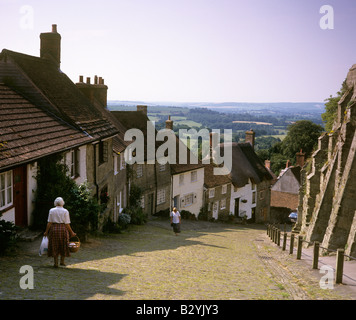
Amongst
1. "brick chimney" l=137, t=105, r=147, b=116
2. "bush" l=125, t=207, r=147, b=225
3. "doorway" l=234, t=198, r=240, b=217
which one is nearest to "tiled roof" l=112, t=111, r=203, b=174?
"brick chimney" l=137, t=105, r=147, b=116

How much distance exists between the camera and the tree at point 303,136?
2687 inches

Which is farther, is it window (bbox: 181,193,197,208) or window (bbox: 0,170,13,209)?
window (bbox: 181,193,197,208)

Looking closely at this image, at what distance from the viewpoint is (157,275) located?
33.4ft

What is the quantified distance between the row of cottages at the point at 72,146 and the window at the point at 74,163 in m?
0.04

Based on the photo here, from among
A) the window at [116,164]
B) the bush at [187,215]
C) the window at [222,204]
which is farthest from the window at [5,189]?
the window at [222,204]

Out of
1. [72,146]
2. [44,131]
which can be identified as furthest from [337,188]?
[44,131]

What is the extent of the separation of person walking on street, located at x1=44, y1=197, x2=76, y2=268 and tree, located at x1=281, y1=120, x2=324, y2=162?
2517 inches

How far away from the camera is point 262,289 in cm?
952

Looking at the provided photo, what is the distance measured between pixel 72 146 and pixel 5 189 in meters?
3.39

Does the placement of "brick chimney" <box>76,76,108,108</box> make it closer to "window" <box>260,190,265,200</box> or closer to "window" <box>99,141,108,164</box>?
"window" <box>99,141,108,164</box>

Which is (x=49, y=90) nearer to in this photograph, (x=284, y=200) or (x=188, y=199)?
(x=188, y=199)

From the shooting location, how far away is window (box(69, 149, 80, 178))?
14.9m
